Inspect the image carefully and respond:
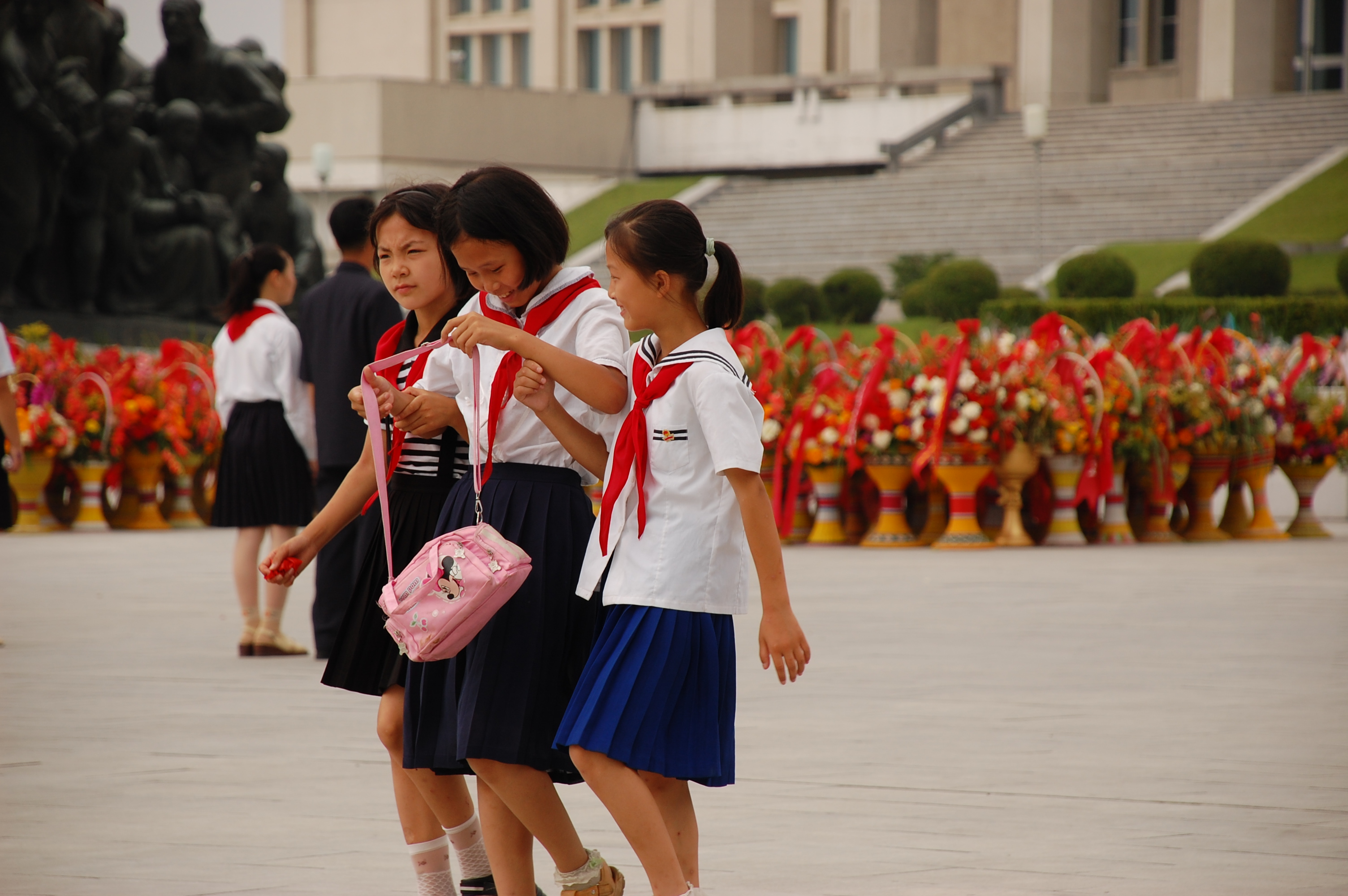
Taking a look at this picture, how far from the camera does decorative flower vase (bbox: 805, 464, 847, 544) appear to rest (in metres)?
13.1

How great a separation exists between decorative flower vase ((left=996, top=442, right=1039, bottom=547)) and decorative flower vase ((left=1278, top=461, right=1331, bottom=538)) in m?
2.34

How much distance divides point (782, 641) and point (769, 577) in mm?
111

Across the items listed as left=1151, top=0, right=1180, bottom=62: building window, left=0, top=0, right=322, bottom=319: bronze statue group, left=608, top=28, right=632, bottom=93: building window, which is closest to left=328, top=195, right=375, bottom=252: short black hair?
left=0, top=0, right=322, bottom=319: bronze statue group

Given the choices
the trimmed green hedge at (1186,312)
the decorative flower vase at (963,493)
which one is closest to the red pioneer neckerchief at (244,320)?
the decorative flower vase at (963,493)

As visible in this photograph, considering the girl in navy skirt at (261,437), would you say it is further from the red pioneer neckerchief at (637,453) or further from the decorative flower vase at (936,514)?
the decorative flower vase at (936,514)

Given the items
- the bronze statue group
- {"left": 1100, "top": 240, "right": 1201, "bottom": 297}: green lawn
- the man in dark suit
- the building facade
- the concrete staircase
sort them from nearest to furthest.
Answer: the man in dark suit
the bronze statue group
{"left": 1100, "top": 240, "right": 1201, "bottom": 297}: green lawn
the concrete staircase
the building facade

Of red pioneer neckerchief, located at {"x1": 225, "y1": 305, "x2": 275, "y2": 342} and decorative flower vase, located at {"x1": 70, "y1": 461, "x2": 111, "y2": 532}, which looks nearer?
red pioneer neckerchief, located at {"x1": 225, "y1": 305, "x2": 275, "y2": 342}

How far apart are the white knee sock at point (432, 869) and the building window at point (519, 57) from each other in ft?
194

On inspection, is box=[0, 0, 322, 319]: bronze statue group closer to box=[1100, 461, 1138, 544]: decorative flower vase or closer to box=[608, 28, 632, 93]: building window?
box=[1100, 461, 1138, 544]: decorative flower vase

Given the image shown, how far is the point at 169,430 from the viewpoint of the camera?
577 inches

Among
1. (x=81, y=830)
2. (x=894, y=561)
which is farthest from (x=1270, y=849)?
(x=894, y=561)

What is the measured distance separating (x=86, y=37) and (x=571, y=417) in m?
17.3

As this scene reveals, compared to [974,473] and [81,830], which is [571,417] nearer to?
[81,830]

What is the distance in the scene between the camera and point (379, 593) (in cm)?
359
